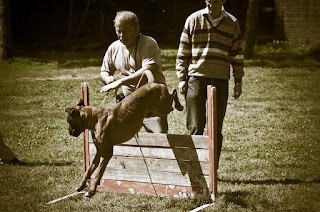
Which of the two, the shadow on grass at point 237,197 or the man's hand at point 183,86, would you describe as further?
the man's hand at point 183,86

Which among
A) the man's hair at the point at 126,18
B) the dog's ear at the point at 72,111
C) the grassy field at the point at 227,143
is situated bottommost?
the grassy field at the point at 227,143

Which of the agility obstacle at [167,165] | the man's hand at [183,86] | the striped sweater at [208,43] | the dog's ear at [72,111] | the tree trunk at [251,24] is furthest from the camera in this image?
the tree trunk at [251,24]

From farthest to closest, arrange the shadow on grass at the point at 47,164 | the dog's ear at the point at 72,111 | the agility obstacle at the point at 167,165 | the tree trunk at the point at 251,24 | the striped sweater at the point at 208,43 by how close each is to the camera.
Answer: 1. the tree trunk at the point at 251,24
2. the shadow on grass at the point at 47,164
3. the striped sweater at the point at 208,43
4. the agility obstacle at the point at 167,165
5. the dog's ear at the point at 72,111

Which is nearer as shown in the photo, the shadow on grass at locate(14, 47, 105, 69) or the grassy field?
the grassy field

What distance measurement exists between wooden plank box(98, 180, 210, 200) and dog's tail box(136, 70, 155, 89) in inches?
41.6

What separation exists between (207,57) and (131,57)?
77cm

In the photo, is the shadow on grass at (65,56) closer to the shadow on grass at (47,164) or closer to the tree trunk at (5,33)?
the tree trunk at (5,33)

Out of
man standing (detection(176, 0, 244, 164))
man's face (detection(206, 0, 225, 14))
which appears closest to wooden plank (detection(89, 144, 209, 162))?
man standing (detection(176, 0, 244, 164))

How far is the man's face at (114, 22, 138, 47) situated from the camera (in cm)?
528

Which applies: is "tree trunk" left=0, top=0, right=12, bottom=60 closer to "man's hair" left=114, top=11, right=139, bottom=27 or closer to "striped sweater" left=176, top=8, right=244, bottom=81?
"striped sweater" left=176, top=8, right=244, bottom=81

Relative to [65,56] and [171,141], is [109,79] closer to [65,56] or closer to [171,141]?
[171,141]

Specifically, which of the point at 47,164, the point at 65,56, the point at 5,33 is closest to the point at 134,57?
the point at 47,164

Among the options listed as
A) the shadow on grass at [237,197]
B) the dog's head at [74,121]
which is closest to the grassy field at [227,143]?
the shadow on grass at [237,197]

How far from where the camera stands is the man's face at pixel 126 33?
5.28 meters
